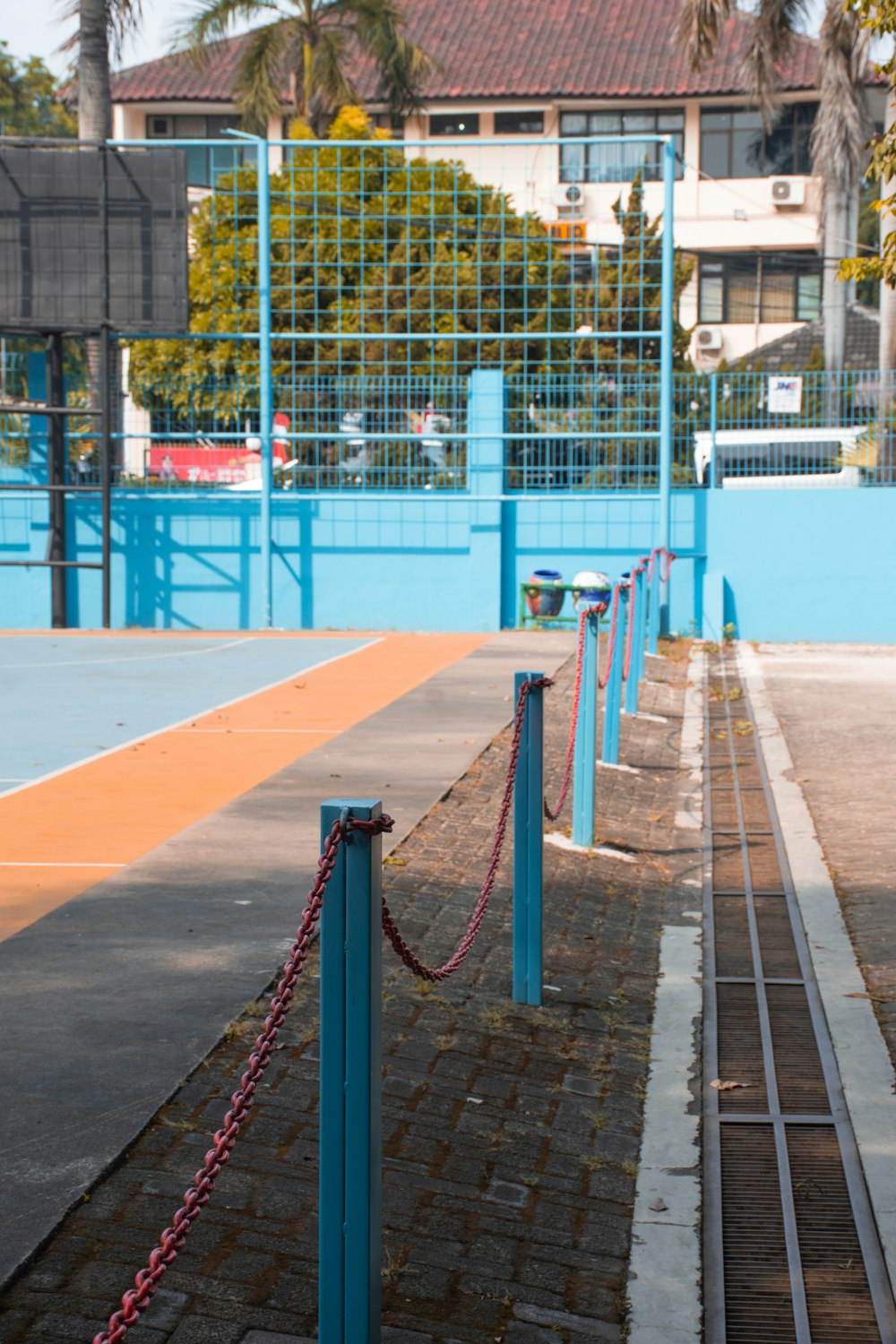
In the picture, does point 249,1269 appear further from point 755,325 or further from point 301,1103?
point 755,325

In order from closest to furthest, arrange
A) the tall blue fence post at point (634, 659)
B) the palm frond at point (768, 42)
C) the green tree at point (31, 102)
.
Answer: the tall blue fence post at point (634, 659)
the palm frond at point (768, 42)
the green tree at point (31, 102)

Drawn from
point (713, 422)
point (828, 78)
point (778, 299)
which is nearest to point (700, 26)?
point (828, 78)

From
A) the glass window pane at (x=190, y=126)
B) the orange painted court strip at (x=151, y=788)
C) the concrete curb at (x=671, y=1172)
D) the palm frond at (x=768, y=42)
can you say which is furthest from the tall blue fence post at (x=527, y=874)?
the glass window pane at (x=190, y=126)

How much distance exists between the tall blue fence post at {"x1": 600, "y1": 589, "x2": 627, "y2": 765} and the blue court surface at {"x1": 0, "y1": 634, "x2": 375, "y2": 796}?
3.40 m

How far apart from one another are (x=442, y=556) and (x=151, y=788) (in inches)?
529

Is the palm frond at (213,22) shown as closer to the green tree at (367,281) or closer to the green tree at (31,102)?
the green tree at (367,281)

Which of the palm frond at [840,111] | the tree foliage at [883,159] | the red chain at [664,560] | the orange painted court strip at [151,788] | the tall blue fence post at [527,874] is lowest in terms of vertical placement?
the orange painted court strip at [151,788]

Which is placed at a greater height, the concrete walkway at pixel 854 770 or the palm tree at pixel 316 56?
the palm tree at pixel 316 56

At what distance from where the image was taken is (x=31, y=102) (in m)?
63.7

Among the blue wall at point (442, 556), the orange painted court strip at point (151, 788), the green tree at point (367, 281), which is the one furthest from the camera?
the green tree at point (367, 281)

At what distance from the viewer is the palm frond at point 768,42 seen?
3105cm

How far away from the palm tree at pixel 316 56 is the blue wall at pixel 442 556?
16129mm

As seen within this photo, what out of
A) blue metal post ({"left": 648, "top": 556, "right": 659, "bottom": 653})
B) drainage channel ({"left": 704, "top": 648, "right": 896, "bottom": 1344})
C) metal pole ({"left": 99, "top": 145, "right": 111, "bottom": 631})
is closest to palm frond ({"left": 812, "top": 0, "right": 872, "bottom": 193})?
metal pole ({"left": 99, "top": 145, "right": 111, "bottom": 631})

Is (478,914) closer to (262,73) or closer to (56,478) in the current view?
(56,478)
